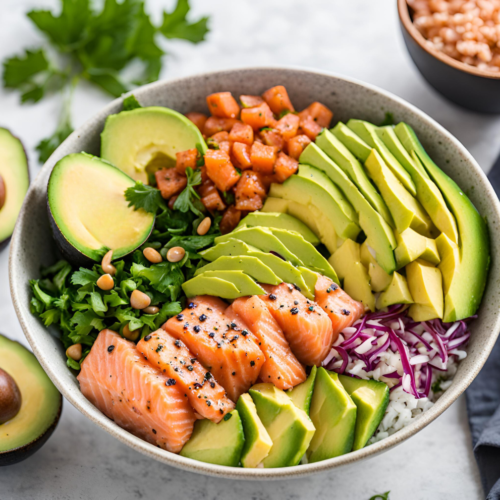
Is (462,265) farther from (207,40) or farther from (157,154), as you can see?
(207,40)

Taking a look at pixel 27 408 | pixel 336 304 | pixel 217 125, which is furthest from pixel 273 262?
pixel 27 408

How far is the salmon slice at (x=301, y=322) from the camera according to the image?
2492mm

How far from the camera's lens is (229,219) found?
9.55 feet

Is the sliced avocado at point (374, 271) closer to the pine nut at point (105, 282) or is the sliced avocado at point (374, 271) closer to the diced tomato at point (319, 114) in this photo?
the diced tomato at point (319, 114)

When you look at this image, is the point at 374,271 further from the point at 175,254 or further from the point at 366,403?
the point at 175,254

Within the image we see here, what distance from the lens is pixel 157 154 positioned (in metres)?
2.96

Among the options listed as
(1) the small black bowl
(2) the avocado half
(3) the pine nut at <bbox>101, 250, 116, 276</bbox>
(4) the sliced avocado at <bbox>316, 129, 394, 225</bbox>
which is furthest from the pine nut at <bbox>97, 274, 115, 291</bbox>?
(1) the small black bowl

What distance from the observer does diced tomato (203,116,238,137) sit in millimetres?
3037

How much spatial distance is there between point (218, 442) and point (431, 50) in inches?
92.5

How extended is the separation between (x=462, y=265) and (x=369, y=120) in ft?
3.43

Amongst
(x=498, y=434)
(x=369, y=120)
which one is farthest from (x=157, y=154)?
(x=498, y=434)

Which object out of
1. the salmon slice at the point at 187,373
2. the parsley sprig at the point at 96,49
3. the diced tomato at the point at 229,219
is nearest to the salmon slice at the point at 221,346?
the salmon slice at the point at 187,373

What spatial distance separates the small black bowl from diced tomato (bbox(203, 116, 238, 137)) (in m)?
1.12

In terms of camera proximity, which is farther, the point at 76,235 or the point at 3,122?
the point at 3,122
